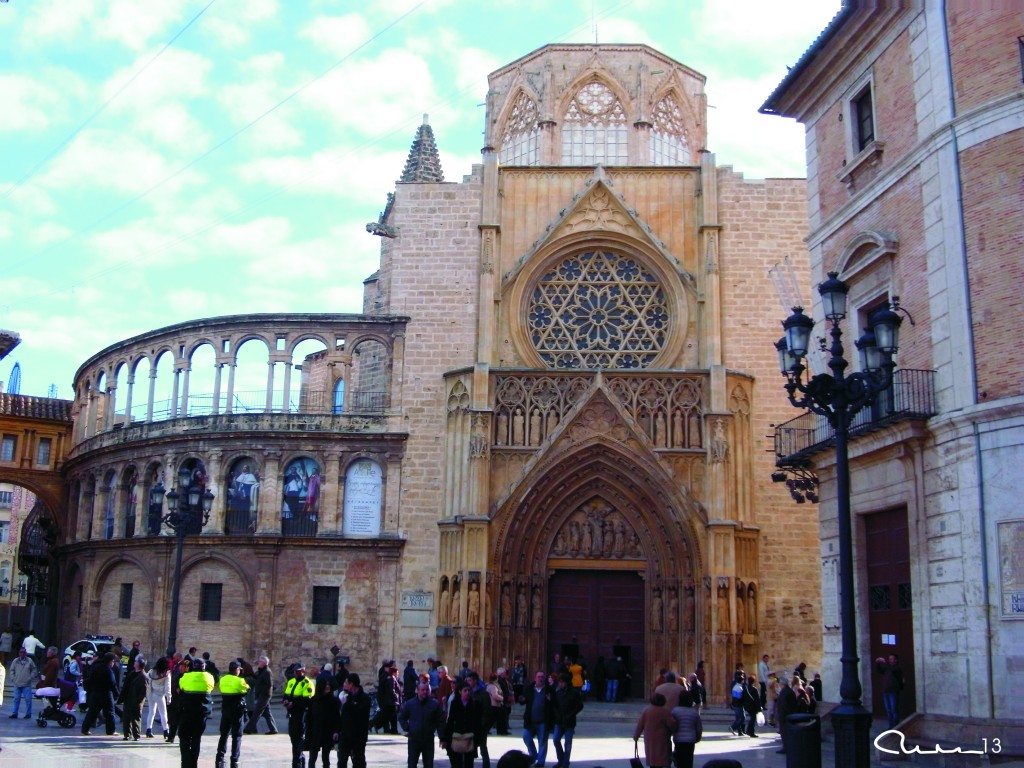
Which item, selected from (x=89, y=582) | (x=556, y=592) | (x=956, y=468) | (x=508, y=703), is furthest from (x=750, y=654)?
(x=89, y=582)

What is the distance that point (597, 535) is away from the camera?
30.5 metres

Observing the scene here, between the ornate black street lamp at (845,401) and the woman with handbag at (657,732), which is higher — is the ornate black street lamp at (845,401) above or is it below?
above

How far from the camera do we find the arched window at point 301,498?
3134cm

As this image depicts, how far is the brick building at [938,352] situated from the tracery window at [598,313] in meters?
11.8

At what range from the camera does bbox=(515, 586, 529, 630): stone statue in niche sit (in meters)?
29.9

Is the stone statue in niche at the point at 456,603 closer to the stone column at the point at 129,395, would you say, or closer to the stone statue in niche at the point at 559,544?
the stone statue in niche at the point at 559,544

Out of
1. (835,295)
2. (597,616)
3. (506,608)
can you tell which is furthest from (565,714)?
(597,616)

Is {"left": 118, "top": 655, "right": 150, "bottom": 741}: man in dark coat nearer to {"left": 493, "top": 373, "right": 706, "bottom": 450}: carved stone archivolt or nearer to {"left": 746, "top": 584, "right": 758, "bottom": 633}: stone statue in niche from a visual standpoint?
{"left": 493, "top": 373, "right": 706, "bottom": 450}: carved stone archivolt

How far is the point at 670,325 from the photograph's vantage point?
31.8 metres

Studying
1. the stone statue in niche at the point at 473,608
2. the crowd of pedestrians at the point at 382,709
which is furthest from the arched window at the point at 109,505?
the stone statue in niche at the point at 473,608

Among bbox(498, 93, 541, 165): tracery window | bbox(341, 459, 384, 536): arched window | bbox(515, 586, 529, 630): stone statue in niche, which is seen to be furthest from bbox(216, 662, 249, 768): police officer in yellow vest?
bbox(498, 93, 541, 165): tracery window

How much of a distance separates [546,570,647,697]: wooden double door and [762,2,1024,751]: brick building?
1079 centimetres

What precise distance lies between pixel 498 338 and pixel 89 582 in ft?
47.4

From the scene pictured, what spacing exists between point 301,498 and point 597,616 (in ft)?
28.4
